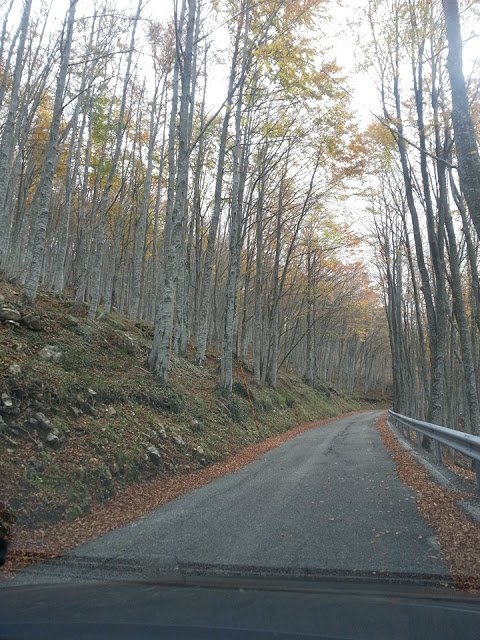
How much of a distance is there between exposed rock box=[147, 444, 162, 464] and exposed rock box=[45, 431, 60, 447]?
195 cm

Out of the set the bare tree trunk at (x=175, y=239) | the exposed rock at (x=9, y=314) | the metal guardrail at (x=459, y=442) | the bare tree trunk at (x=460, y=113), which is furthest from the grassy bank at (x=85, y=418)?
the bare tree trunk at (x=460, y=113)

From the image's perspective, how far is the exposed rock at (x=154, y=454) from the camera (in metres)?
8.41

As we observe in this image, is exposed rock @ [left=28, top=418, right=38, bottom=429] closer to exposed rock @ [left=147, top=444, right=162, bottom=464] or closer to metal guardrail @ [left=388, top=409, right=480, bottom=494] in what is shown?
exposed rock @ [left=147, top=444, right=162, bottom=464]

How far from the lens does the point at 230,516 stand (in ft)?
19.2

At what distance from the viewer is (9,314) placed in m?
9.27

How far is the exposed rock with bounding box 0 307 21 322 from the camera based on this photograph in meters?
9.13

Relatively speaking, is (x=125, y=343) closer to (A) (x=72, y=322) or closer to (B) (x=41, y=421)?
(A) (x=72, y=322)

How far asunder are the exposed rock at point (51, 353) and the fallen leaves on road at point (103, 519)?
295cm

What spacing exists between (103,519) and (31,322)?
493cm

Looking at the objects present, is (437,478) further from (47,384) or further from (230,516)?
(47,384)

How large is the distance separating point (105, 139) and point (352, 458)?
14.8 metres

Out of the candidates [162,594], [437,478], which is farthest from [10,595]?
[437,478]

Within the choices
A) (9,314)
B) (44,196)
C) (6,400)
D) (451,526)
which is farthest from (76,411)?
(451,526)

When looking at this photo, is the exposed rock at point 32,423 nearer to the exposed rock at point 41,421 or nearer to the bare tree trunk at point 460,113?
the exposed rock at point 41,421
